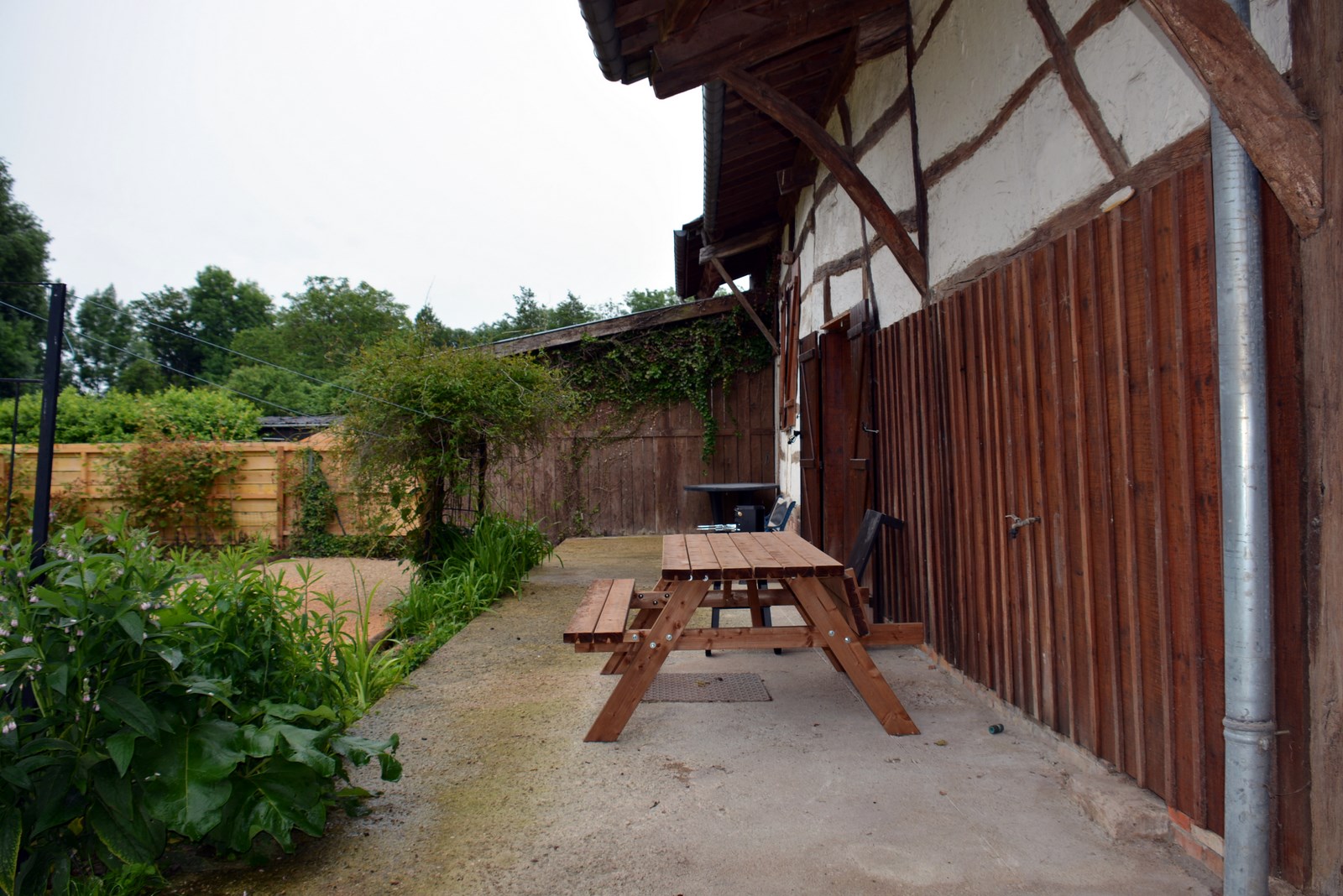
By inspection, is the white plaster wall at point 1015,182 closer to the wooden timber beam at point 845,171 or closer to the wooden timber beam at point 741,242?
the wooden timber beam at point 845,171

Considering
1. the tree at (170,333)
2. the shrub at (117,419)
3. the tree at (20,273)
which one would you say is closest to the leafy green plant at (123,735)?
the shrub at (117,419)

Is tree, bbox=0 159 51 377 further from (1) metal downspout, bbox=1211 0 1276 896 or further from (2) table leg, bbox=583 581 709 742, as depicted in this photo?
(1) metal downspout, bbox=1211 0 1276 896

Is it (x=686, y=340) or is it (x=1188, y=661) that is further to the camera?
(x=686, y=340)

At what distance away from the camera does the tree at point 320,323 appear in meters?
39.3

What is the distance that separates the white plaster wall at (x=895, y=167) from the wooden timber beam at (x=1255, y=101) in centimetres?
242

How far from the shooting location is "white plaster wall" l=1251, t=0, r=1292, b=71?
1504mm

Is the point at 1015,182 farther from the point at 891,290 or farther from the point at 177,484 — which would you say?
the point at 177,484

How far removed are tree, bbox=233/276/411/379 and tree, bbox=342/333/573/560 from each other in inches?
1404

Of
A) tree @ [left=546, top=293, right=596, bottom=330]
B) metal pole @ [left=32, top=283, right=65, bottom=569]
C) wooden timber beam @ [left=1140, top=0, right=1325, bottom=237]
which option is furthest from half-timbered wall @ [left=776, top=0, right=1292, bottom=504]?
tree @ [left=546, top=293, right=596, bottom=330]

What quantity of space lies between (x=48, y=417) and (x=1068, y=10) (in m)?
3.19

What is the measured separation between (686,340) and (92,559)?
8144 millimetres

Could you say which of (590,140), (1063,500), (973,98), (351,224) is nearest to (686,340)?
(973,98)

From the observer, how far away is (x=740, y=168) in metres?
6.68

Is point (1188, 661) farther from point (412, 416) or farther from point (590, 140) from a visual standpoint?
point (590, 140)
